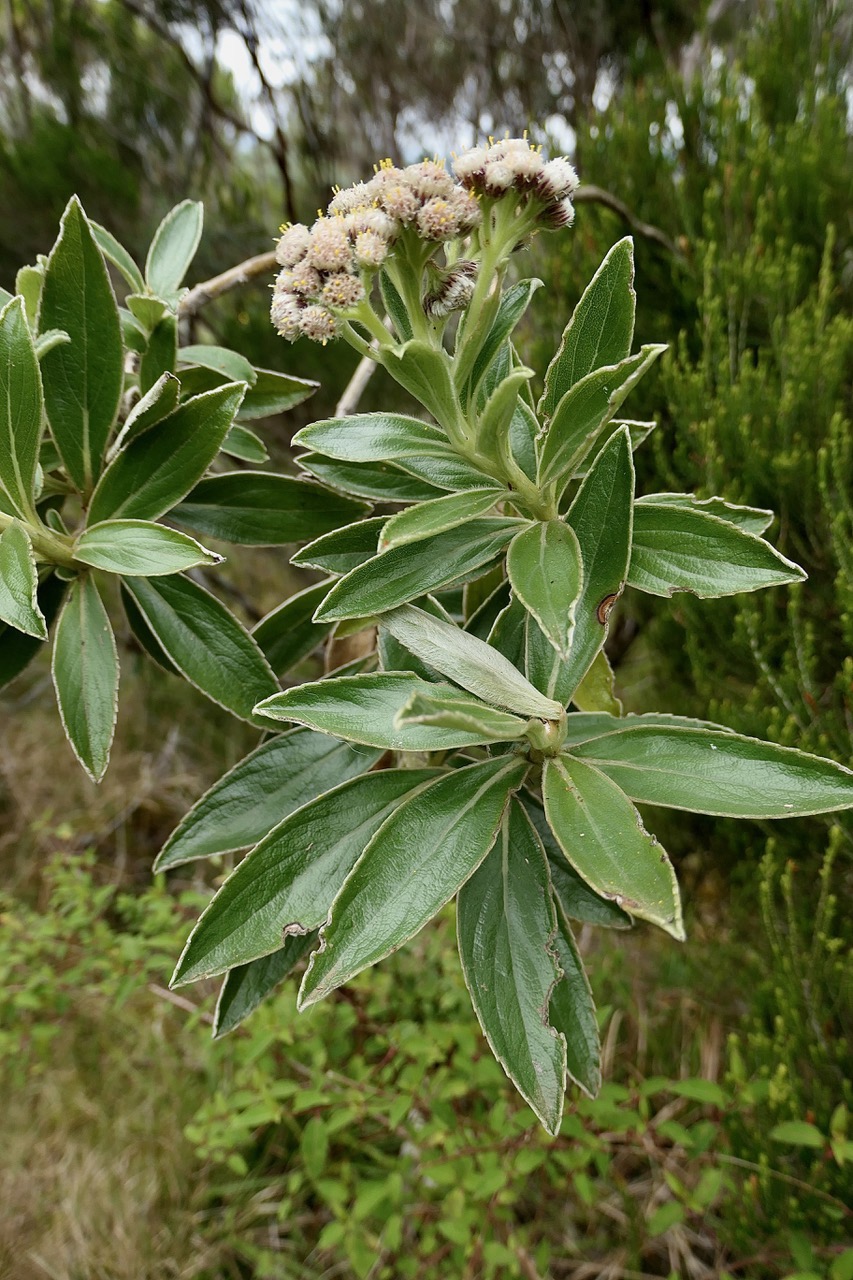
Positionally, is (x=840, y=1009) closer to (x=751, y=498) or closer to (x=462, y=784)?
(x=751, y=498)

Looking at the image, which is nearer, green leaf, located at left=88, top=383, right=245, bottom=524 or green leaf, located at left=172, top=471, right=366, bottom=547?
green leaf, located at left=88, top=383, right=245, bottom=524

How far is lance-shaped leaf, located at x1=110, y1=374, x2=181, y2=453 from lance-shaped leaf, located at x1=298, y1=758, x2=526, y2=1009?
37 cm

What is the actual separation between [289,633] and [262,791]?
162mm

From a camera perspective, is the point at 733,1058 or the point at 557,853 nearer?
the point at 557,853

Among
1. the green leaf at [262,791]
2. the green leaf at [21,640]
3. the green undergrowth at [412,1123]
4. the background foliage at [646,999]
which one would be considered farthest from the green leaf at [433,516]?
the green undergrowth at [412,1123]

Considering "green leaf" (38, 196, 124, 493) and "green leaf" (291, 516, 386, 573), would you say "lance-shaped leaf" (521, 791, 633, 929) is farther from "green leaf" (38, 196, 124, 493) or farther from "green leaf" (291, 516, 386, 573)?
"green leaf" (38, 196, 124, 493)

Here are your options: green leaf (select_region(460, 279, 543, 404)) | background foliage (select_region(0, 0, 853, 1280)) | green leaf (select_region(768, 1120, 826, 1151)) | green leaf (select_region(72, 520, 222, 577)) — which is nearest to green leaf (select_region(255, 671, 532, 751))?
green leaf (select_region(72, 520, 222, 577))

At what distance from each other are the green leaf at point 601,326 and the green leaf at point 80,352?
381mm

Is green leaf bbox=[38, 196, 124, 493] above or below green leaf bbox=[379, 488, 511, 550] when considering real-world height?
above

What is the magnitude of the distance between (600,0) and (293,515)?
2788 mm

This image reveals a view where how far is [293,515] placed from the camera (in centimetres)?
75

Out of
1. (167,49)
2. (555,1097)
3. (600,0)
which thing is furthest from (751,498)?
(167,49)

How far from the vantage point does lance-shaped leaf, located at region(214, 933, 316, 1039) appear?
2.08 ft

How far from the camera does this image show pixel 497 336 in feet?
1.91
